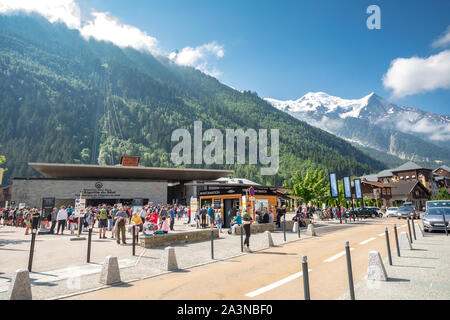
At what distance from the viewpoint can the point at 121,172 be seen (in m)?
48.7

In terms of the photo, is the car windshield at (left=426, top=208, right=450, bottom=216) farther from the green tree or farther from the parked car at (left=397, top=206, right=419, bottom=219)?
the green tree

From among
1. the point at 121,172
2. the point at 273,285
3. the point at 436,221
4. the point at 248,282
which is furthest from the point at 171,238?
the point at 121,172

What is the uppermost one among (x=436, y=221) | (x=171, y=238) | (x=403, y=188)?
(x=403, y=188)

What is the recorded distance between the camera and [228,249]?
11.8 metres

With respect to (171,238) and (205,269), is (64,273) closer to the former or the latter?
(205,269)

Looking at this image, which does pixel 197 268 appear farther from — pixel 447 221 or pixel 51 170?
pixel 51 170

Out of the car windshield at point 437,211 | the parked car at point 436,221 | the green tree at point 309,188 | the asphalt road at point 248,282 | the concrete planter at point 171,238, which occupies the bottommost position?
the asphalt road at point 248,282

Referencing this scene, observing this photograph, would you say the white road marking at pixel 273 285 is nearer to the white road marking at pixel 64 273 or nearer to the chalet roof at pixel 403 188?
the white road marking at pixel 64 273

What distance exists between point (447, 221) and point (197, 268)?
1508 cm

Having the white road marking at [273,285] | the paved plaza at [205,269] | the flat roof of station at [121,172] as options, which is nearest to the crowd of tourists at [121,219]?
the paved plaza at [205,269]

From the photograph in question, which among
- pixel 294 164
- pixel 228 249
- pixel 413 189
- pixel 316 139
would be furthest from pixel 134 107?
pixel 228 249

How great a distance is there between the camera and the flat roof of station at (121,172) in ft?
149

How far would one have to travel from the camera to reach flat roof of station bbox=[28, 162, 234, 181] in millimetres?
45459

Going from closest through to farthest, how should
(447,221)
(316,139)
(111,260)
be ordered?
(111,260) < (447,221) < (316,139)
